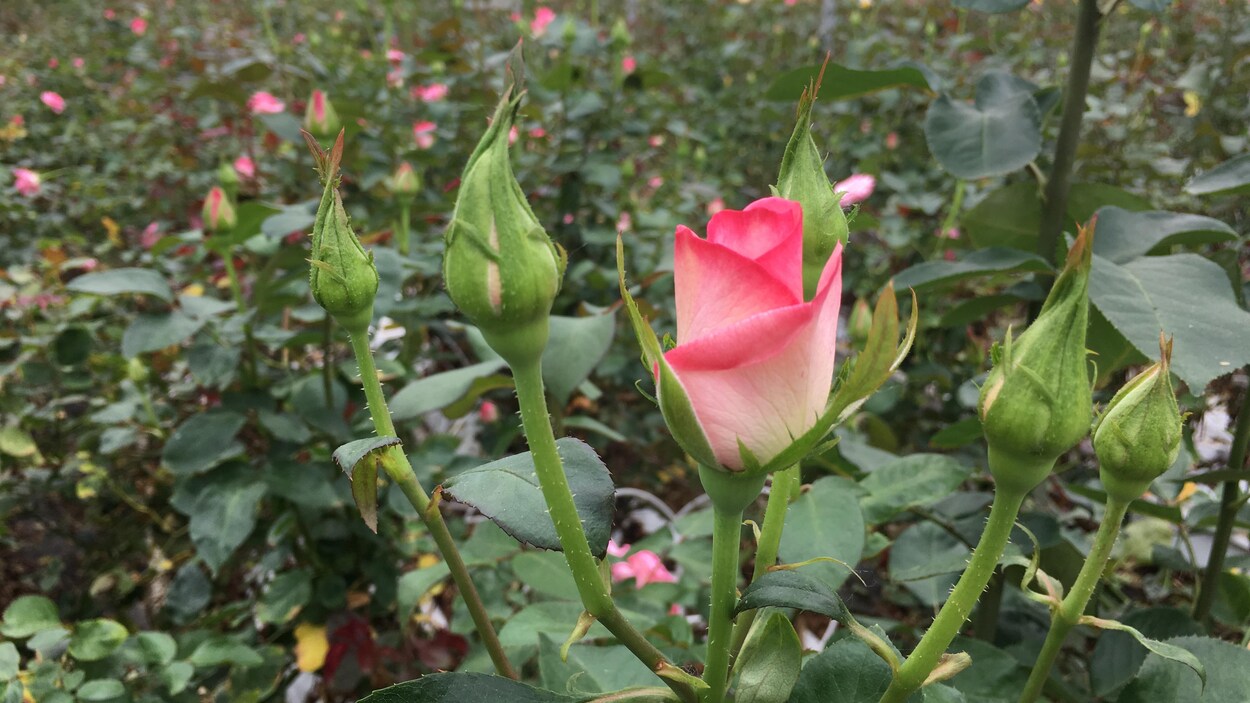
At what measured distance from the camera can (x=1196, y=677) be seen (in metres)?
0.44

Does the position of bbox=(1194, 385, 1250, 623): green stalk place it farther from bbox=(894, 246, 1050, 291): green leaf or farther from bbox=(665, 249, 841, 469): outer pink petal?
bbox=(665, 249, 841, 469): outer pink petal

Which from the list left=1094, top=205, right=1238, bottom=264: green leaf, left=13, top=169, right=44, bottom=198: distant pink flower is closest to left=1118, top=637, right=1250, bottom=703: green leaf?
left=1094, top=205, right=1238, bottom=264: green leaf

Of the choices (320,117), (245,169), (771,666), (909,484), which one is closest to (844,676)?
(771,666)

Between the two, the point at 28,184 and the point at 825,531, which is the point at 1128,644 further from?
the point at 28,184

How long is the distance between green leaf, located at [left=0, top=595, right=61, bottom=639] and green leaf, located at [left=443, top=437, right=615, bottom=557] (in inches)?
26.0

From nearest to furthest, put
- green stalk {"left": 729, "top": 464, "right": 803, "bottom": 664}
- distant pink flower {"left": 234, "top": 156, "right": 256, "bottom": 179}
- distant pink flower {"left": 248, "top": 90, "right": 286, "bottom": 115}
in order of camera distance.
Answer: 1. green stalk {"left": 729, "top": 464, "right": 803, "bottom": 664}
2. distant pink flower {"left": 248, "top": 90, "right": 286, "bottom": 115}
3. distant pink flower {"left": 234, "top": 156, "right": 256, "bottom": 179}

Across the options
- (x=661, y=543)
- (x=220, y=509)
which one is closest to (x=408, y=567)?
(x=220, y=509)

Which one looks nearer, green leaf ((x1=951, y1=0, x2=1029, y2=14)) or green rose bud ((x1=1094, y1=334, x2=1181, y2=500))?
green rose bud ((x1=1094, y1=334, x2=1181, y2=500))

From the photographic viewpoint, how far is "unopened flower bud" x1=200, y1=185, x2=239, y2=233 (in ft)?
3.00

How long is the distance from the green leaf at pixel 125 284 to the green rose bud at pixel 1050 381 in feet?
2.81

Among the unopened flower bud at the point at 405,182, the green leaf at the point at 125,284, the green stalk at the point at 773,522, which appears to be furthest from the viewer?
the unopened flower bud at the point at 405,182

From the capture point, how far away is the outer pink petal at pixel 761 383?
274 mm

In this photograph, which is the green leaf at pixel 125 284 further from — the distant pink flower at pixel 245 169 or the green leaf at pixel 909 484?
the distant pink flower at pixel 245 169

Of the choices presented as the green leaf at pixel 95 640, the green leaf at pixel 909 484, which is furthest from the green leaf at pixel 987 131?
the green leaf at pixel 95 640
